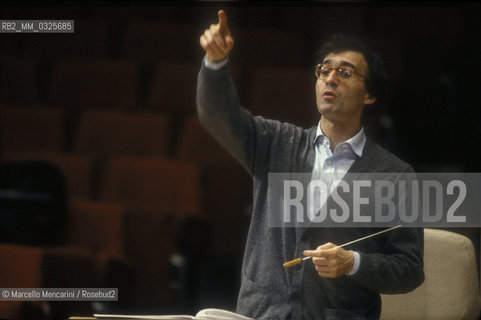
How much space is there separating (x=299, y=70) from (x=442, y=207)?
58 cm

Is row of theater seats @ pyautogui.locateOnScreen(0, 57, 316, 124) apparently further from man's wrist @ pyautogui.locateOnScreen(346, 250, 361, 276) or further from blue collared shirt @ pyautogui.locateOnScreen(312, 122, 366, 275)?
man's wrist @ pyautogui.locateOnScreen(346, 250, 361, 276)

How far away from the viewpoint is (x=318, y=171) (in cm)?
188

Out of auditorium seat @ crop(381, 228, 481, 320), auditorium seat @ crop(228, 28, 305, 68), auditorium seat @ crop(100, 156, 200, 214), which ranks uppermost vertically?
auditorium seat @ crop(228, 28, 305, 68)

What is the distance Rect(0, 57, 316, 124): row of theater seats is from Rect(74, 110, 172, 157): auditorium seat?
35 millimetres

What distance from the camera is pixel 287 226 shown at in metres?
1.83

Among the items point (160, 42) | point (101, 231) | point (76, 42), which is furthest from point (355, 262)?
point (76, 42)

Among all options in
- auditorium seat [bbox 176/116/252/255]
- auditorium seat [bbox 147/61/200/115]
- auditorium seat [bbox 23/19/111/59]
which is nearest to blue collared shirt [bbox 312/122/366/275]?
auditorium seat [bbox 176/116/252/255]

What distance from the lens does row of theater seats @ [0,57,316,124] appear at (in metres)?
2.14

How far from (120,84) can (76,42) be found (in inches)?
7.5

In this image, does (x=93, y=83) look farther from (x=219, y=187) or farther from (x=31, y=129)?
(x=219, y=187)

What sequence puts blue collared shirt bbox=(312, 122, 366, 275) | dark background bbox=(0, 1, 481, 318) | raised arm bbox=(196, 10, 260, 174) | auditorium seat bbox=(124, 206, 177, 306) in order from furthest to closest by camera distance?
1. auditorium seat bbox=(124, 206, 177, 306)
2. dark background bbox=(0, 1, 481, 318)
3. blue collared shirt bbox=(312, 122, 366, 275)
4. raised arm bbox=(196, 10, 260, 174)

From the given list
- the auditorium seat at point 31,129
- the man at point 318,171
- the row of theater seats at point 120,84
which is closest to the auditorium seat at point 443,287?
the man at point 318,171

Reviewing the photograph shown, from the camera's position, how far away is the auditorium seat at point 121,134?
7.29ft

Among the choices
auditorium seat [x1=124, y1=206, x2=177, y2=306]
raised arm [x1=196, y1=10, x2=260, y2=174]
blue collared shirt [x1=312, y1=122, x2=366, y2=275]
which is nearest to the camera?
raised arm [x1=196, y1=10, x2=260, y2=174]
